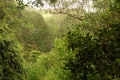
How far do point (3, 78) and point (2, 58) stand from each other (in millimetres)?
618

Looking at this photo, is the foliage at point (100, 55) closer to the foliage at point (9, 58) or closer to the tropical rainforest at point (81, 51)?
the tropical rainforest at point (81, 51)

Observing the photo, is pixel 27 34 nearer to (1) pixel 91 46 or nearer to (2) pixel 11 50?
(2) pixel 11 50

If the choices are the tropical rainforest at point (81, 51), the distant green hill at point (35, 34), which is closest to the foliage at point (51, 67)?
the tropical rainforest at point (81, 51)

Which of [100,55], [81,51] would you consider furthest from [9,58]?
[100,55]

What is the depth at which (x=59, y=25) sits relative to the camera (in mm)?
27656

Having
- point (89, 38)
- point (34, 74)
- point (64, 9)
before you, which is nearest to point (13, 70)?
point (89, 38)

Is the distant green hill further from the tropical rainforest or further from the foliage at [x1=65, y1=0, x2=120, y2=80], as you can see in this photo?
the foliage at [x1=65, y1=0, x2=120, y2=80]

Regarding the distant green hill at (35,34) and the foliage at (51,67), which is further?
the distant green hill at (35,34)

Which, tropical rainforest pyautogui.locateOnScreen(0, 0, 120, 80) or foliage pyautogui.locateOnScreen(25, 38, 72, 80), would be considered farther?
foliage pyautogui.locateOnScreen(25, 38, 72, 80)

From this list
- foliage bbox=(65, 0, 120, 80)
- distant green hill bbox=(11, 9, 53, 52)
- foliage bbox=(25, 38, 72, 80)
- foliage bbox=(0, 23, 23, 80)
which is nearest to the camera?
foliage bbox=(65, 0, 120, 80)

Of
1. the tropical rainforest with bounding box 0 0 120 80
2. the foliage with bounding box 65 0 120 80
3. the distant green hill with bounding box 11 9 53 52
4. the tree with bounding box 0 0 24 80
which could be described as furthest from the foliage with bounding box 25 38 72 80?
the distant green hill with bounding box 11 9 53 52

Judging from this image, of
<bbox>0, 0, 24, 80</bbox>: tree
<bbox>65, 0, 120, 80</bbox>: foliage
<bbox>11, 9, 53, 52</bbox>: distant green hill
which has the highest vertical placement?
<bbox>65, 0, 120, 80</bbox>: foliage

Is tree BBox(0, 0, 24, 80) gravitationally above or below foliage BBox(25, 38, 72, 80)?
above

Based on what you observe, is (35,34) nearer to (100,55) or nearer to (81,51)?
(81,51)
